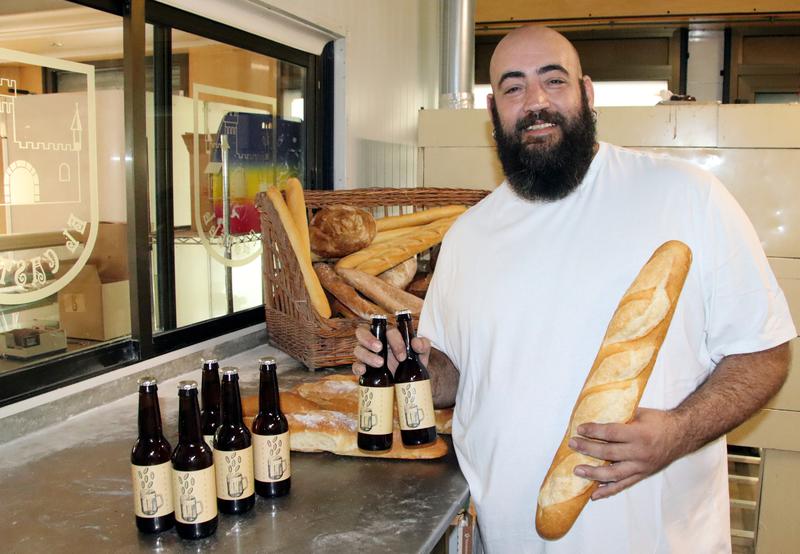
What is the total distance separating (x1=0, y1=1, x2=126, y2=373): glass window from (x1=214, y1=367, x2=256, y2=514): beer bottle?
761 millimetres

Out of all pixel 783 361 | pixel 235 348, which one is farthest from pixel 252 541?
pixel 235 348

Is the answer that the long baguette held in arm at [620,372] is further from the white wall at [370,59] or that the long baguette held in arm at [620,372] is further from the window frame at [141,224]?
the white wall at [370,59]

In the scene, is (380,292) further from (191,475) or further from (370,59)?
(370,59)

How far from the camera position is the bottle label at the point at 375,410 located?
138 centimetres

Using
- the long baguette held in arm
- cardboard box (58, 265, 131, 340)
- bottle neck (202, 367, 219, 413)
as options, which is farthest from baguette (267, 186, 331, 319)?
the long baguette held in arm

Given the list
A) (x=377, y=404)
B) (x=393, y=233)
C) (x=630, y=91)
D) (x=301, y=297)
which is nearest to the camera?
(x=377, y=404)

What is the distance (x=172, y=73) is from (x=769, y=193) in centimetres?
213

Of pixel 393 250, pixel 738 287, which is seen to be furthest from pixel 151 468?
pixel 393 250

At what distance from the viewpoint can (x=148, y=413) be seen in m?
1.11

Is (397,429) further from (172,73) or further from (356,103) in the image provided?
(356,103)

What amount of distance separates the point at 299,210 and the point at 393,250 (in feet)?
1.05

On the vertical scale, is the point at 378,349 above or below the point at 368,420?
above

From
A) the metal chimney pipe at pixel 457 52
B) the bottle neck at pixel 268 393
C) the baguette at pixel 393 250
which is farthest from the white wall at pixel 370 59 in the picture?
the bottle neck at pixel 268 393

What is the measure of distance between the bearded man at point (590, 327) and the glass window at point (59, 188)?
0.83 meters
